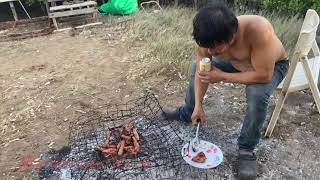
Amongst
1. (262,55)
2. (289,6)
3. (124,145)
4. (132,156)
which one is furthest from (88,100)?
(289,6)

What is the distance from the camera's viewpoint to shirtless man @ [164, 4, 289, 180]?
238cm

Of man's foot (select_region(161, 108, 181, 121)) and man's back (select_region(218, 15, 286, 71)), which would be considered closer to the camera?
man's back (select_region(218, 15, 286, 71))

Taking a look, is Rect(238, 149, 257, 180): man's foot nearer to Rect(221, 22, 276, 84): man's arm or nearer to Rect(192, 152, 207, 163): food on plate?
Rect(192, 152, 207, 163): food on plate

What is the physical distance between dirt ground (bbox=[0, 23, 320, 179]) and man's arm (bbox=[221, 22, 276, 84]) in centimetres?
86

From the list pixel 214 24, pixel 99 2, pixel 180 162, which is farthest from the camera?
pixel 99 2

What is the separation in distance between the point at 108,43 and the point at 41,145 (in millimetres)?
2722

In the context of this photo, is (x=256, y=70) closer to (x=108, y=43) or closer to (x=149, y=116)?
(x=149, y=116)

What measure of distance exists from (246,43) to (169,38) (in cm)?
287

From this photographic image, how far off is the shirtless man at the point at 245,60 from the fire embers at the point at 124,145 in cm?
57

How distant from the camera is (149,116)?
3744 mm

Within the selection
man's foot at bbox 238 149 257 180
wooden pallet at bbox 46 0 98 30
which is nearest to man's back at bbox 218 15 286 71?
man's foot at bbox 238 149 257 180

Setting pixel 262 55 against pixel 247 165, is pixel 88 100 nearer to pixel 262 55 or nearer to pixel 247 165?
pixel 247 165

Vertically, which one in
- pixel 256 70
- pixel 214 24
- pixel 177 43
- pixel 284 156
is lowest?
pixel 284 156

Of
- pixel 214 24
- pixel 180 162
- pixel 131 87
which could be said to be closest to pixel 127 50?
pixel 131 87
